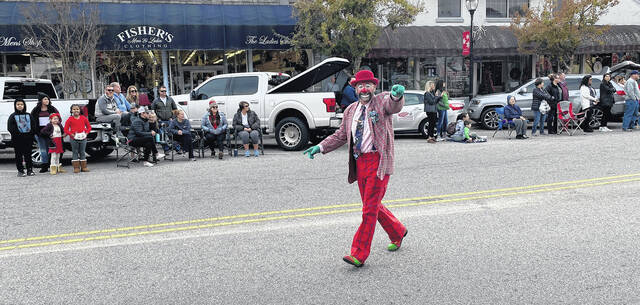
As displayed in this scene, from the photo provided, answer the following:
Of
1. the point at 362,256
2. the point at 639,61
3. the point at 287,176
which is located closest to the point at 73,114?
the point at 287,176

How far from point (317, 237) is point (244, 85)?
864 centimetres

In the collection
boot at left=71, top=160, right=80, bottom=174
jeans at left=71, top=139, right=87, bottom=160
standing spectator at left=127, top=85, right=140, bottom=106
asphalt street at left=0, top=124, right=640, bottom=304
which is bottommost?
asphalt street at left=0, top=124, right=640, bottom=304

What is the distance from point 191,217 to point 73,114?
5.77m

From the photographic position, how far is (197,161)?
11.8 metres

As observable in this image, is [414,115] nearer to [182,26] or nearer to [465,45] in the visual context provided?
[465,45]

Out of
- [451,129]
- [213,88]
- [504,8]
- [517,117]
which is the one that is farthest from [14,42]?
[504,8]

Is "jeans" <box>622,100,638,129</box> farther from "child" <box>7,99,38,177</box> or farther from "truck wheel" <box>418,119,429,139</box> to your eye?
"child" <box>7,99,38,177</box>

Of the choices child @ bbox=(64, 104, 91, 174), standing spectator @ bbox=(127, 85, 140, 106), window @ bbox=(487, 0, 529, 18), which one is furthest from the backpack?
window @ bbox=(487, 0, 529, 18)

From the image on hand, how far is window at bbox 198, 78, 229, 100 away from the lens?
13.6m

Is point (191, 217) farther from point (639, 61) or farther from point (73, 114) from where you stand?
point (639, 61)

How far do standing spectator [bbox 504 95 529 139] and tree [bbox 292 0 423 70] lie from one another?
602 cm

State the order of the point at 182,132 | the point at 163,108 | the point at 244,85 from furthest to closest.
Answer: the point at 244,85 < the point at 163,108 < the point at 182,132

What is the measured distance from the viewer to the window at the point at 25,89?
39.1ft

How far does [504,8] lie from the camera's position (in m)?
24.5
